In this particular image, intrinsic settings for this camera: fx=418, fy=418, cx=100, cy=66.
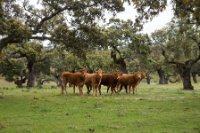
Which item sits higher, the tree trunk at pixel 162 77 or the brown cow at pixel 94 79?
the tree trunk at pixel 162 77

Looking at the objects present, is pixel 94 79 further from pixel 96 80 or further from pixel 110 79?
pixel 110 79

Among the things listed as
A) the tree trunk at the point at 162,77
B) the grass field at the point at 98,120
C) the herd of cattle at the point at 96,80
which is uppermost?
the tree trunk at the point at 162,77

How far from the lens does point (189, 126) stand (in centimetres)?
1444

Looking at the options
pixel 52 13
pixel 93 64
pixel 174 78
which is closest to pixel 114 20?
pixel 93 64

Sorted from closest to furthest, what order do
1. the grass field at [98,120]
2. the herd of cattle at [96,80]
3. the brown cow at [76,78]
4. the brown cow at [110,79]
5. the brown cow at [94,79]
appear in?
1. the grass field at [98,120]
2. the brown cow at [94,79]
3. the herd of cattle at [96,80]
4. the brown cow at [76,78]
5. the brown cow at [110,79]

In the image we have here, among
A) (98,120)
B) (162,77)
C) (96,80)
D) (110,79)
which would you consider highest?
(162,77)

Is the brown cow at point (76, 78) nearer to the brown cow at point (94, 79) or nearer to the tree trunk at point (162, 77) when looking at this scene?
the brown cow at point (94, 79)

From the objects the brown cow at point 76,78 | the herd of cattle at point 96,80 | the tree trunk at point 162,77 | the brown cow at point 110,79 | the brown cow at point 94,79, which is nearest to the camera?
the brown cow at point 94,79

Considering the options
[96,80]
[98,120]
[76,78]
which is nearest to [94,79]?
[96,80]

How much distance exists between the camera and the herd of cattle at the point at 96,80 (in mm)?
29750

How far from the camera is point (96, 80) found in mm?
29625

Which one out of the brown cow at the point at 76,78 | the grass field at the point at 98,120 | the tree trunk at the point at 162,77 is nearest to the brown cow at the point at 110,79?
the brown cow at the point at 76,78

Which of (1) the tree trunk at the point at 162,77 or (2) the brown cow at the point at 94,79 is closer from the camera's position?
(2) the brown cow at the point at 94,79

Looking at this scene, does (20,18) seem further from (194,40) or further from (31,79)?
(31,79)
